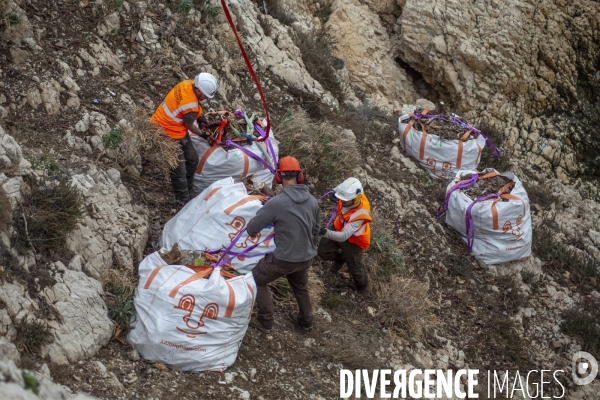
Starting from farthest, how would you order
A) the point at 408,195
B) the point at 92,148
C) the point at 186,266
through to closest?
the point at 408,195 < the point at 92,148 < the point at 186,266

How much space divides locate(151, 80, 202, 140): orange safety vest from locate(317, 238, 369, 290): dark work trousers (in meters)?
1.72

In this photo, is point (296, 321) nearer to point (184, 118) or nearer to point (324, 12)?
point (184, 118)

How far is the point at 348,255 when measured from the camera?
6133 mm

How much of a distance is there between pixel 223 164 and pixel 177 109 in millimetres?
684

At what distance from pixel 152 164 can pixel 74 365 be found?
2.43 meters

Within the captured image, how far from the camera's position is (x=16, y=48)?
6.05 meters

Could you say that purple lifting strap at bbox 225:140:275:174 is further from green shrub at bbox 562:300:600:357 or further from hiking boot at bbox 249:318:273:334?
green shrub at bbox 562:300:600:357

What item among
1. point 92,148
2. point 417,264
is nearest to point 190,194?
point 92,148

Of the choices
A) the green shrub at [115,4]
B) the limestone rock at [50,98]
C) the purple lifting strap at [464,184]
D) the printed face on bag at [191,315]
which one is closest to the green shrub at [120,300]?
the printed face on bag at [191,315]

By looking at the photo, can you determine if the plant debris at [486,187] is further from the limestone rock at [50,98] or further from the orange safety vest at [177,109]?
the limestone rock at [50,98]

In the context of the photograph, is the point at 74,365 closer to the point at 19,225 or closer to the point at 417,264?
the point at 19,225

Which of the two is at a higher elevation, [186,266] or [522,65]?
[186,266]

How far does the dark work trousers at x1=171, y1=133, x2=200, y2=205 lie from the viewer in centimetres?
595

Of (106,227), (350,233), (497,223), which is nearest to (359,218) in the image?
(350,233)
